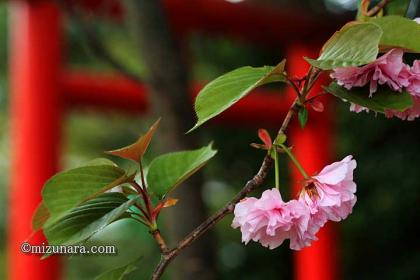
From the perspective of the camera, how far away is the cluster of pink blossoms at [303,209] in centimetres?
40

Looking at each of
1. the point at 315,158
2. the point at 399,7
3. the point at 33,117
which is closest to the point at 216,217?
the point at 399,7

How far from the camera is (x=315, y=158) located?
2.28 metres

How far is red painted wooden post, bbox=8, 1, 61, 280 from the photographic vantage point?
62.4 inches

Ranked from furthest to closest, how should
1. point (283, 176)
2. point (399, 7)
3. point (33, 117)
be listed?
point (283, 176) < point (33, 117) < point (399, 7)

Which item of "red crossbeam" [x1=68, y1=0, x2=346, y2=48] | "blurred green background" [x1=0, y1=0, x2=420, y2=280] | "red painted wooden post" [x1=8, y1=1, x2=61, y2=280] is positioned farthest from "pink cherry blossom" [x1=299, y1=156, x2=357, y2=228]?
"blurred green background" [x1=0, y1=0, x2=420, y2=280]

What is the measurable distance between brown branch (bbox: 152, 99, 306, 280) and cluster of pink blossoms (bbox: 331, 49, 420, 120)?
0.03 meters

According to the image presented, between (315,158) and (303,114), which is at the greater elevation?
(303,114)

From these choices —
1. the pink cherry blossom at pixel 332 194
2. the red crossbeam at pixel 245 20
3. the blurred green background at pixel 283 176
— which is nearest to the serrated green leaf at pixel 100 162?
the pink cherry blossom at pixel 332 194

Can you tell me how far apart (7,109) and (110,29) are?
1.12 meters

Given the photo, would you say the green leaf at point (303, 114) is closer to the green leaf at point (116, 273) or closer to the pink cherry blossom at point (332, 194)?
the pink cherry blossom at point (332, 194)

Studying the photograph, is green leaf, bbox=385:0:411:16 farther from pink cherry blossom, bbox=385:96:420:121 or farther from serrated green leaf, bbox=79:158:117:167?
serrated green leaf, bbox=79:158:117:167

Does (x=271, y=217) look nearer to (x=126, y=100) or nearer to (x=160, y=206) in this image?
(x=160, y=206)

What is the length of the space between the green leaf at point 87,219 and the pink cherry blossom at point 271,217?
2.8 inches

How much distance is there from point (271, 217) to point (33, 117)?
4.53 feet
